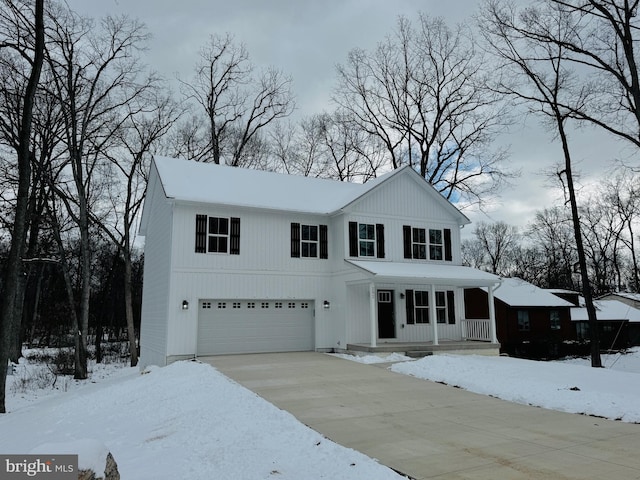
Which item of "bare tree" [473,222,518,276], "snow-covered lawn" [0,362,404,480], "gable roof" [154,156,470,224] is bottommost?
"snow-covered lawn" [0,362,404,480]

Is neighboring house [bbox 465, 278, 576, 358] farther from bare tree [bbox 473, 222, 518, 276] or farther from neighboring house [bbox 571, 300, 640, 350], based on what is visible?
bare tree [bbox 473, 222, 518, 276]

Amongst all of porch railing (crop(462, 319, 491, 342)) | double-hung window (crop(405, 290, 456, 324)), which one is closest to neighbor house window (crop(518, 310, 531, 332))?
porch railing (crop(462, 319, 491, 342))

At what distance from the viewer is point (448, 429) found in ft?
21.9

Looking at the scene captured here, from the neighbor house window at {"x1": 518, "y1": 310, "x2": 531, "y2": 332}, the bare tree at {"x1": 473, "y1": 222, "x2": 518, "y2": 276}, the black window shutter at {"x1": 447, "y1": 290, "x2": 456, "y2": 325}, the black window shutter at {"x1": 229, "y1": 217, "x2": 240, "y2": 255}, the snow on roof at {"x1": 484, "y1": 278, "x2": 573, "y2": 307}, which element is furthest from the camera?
the bare tree at {"x1": 473, "y1": 222, "x2": 518, "y2": 276}

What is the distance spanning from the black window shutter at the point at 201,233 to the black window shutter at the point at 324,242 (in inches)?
175

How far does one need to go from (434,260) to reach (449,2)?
946cm

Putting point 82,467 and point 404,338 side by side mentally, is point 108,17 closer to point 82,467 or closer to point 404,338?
point 404,338

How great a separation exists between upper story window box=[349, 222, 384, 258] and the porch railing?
4.68 m

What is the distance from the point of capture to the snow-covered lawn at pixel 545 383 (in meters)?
8.13

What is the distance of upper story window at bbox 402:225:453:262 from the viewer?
18.1 meters

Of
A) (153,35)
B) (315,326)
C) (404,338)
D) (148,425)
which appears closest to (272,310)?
(315,326)

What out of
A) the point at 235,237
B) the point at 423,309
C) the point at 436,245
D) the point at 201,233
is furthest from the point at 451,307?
the point at 201,233

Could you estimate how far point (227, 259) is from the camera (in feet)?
50.6

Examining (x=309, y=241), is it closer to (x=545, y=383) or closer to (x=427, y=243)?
(x=427, y=243)
